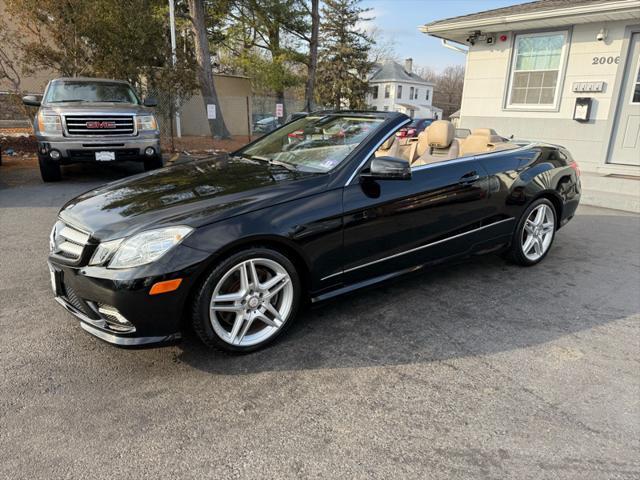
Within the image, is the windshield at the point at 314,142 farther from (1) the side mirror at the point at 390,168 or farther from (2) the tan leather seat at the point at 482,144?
(2) the tan leather seat at the point at 482,144

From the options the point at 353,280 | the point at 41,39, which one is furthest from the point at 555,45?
the point at 41,39

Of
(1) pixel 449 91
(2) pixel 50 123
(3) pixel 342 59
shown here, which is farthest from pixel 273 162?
(1) pixel 449 91

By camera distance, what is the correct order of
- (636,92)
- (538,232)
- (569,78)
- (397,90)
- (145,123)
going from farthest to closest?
(397,90)
(569,78)
(636,92)
(145,123)
(538,232)

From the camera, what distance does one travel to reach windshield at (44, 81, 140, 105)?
827 cm

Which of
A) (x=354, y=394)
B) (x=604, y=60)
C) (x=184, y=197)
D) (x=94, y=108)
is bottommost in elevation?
(x=354, y=394)

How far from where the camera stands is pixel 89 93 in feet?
28.0

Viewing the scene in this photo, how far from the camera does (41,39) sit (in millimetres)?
11805

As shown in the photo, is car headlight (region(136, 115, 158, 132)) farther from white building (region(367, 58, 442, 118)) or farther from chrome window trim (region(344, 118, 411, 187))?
white building (region(367, 58, 442, 118))

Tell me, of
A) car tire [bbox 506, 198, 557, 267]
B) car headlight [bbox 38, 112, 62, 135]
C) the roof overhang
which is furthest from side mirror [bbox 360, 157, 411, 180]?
the roof overhang

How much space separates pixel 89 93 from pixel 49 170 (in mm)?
1651

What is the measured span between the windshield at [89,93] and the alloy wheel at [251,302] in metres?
7.28

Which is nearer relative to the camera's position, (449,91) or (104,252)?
(104,252)

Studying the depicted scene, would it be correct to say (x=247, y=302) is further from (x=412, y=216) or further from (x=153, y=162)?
(x=153, y=162)

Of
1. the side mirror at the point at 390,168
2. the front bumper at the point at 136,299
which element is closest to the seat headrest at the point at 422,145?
the side mirror at the point at 390,168
